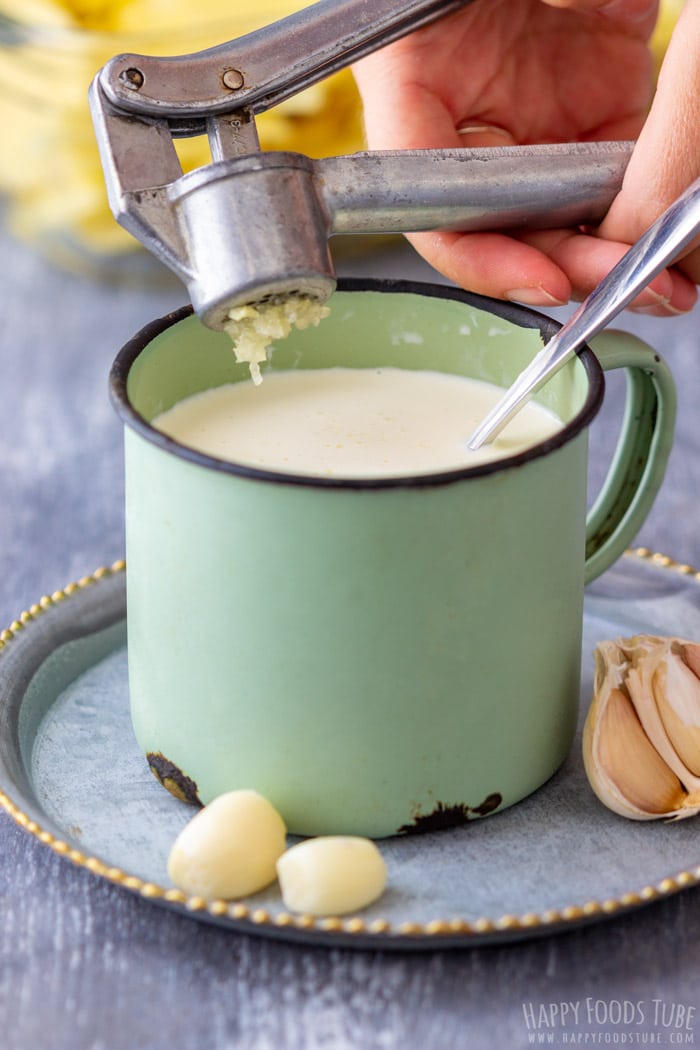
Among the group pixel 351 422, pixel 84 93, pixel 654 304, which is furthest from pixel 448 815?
pixel 84 93

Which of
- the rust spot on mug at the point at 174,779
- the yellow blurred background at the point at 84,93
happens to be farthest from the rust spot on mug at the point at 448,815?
the yellow blurred background at the point at 84,93

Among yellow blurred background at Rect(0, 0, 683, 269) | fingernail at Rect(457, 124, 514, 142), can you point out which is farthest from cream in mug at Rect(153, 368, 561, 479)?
yellow blurred background at Rect(0, 0, 683, 269)

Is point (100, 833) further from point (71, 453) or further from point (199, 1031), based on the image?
point (71, 453)

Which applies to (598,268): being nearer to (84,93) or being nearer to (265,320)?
(265,320)

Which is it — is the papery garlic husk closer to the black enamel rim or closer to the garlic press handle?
the black enamel rim

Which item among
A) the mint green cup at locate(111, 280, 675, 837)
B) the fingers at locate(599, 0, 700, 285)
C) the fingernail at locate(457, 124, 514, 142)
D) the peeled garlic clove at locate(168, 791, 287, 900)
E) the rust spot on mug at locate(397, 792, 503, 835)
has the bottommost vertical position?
the rust spot on mug at locate(397, 792, 503, 835)

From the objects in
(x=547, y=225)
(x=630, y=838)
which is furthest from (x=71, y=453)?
(x=630, y=838)
